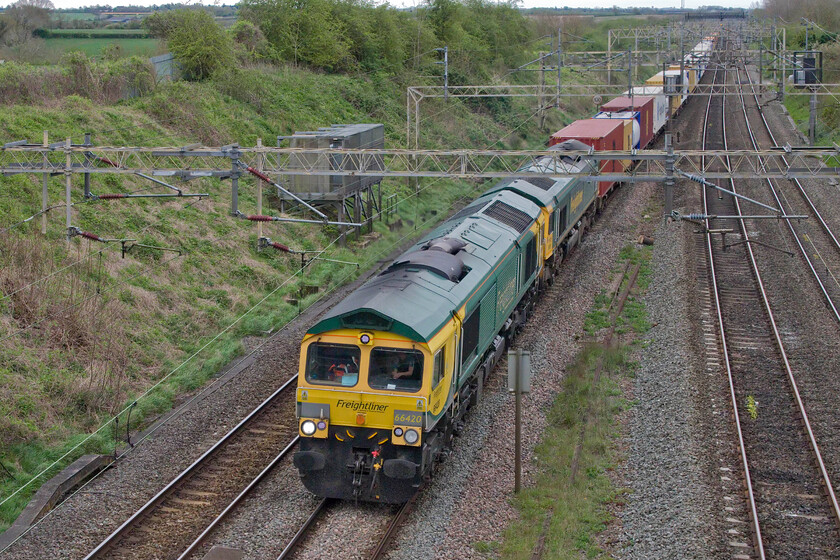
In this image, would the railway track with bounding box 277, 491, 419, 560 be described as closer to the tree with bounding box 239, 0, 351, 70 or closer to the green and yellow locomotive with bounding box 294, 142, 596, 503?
the green and yellow locomotive with bounding box 294, 142, 596, 503

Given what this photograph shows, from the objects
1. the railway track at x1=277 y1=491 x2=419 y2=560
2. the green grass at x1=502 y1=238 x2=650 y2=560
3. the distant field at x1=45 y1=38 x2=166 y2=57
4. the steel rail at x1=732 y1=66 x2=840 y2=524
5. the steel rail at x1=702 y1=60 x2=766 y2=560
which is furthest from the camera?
the distant field at x1=45 y1=38 x2=166 y2=57

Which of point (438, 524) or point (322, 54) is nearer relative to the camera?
point (438, 524)

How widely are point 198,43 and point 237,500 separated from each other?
29.3 m

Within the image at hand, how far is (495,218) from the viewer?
19.7 meters

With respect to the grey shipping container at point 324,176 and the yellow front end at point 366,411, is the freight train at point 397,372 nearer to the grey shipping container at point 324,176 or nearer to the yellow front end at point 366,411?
the yellow front end at point 366,411

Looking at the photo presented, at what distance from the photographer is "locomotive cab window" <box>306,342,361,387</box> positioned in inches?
508

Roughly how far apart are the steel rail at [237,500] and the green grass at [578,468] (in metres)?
3.65

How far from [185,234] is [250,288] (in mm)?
2771

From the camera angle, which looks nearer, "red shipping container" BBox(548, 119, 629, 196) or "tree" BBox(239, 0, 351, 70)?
"red shipping container" BBox(548, 119, 629, 196)

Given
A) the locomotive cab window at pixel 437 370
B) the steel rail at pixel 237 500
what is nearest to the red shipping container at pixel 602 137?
the steel rail at pixel 237 500

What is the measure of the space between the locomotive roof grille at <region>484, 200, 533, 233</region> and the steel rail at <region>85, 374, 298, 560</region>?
569 cm

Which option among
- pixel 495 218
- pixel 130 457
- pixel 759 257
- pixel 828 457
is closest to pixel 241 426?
pixel 130 457

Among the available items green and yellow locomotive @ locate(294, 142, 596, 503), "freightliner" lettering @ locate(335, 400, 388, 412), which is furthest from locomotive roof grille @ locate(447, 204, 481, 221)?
"freightliner" lettering @ locate(335, 400, 388, 412)

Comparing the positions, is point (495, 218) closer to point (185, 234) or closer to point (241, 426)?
point (241, 426)
